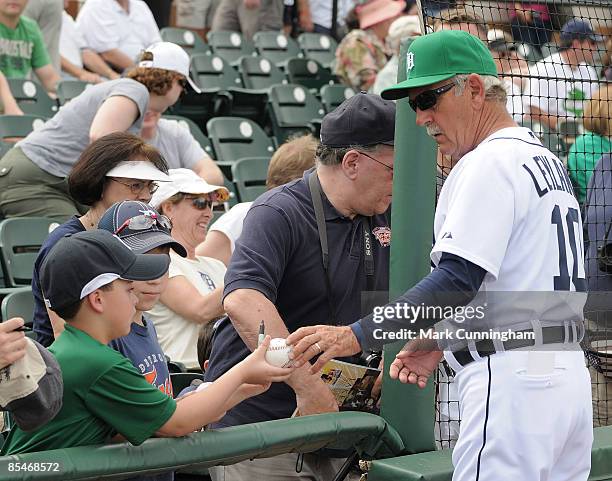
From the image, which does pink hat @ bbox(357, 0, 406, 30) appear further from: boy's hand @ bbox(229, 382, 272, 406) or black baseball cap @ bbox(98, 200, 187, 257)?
boy's hand @ bbox(229, 382, 272, 406)

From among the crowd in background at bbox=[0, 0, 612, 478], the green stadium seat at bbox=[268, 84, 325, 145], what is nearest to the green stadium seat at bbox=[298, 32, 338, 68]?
the crowd in background at bbox=[0, 0, 612, 478]

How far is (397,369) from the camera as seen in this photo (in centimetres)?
278

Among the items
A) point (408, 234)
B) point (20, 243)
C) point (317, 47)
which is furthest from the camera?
point (317, 47)

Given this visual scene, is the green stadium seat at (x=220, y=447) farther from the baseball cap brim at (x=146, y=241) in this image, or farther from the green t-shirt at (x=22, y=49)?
the green t-shirt at (x=22, y=49)

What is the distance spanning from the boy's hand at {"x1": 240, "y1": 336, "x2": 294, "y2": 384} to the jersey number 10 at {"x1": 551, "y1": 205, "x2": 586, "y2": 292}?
71 cm

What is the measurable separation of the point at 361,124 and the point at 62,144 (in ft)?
9.68

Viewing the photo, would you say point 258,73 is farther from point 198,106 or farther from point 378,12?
point 378,12

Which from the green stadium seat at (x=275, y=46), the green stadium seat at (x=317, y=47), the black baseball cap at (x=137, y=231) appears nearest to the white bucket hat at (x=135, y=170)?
the black baseball cap at (x=137, y=231)

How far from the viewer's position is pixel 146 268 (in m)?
2.63

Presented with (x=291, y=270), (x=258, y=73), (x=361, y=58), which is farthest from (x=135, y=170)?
(x=258, y=73)

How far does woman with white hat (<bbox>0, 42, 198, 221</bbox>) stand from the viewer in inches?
222

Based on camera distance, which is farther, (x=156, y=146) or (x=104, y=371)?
(x=156, y=146)

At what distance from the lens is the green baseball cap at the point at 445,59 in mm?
2625

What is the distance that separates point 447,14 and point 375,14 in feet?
18.7
